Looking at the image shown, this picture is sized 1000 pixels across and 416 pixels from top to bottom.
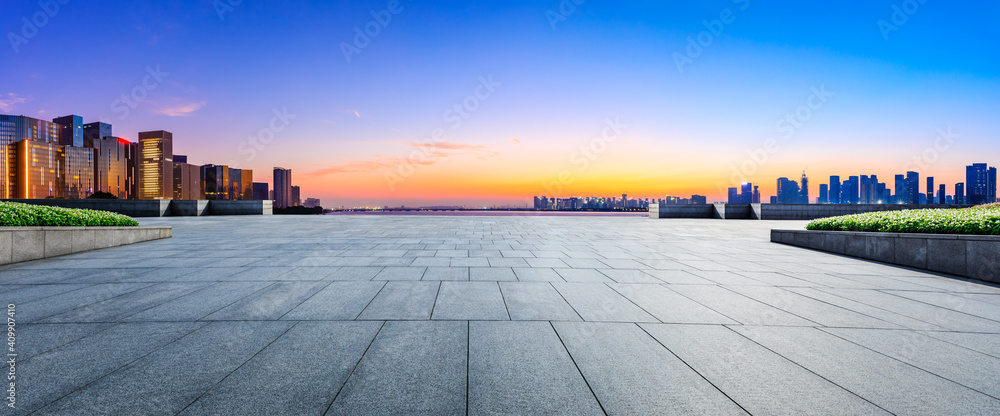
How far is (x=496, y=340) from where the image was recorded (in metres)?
3.89

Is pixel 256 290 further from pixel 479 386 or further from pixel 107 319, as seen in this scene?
pixel 479 386

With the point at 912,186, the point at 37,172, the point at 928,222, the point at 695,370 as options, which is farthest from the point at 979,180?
the point at 37,172

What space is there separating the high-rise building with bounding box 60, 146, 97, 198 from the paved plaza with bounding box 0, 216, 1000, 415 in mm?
244994

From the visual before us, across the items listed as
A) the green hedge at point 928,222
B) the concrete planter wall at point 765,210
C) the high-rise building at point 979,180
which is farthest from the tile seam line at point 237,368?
the high-rise building at point 979,180

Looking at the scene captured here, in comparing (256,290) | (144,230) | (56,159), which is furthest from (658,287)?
(56,159)

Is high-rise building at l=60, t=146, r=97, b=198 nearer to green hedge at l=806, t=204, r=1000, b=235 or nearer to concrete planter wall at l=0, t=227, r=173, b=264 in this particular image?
concrete planter wall at l=0, t=227, r=173, b=264

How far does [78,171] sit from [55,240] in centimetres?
25518

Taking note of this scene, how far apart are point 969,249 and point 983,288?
4.22 feet

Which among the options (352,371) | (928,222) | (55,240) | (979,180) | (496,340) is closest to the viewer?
(352,371)

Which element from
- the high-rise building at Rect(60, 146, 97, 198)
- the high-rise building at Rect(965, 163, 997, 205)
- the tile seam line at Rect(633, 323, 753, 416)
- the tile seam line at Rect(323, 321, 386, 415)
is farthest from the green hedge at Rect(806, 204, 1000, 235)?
the high-rise building at Rect(60, 146, 97, 198)

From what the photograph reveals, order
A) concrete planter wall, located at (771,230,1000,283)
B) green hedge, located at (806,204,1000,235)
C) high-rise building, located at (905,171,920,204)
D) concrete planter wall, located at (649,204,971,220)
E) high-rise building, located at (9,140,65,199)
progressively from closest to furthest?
concrete planter wall, located at (771,230,1000,283)
green hedge, located at (806,204,1000,235)
concrete planter wall, located at (649,204,971,220)
high-rise building, located at (905,171,920,204)
high-rise building, located at (9,140,65,199)

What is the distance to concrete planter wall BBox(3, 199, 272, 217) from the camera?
902 inches

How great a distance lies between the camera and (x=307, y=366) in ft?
10.7

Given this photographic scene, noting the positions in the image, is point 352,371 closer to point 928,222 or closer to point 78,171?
point 928,222
